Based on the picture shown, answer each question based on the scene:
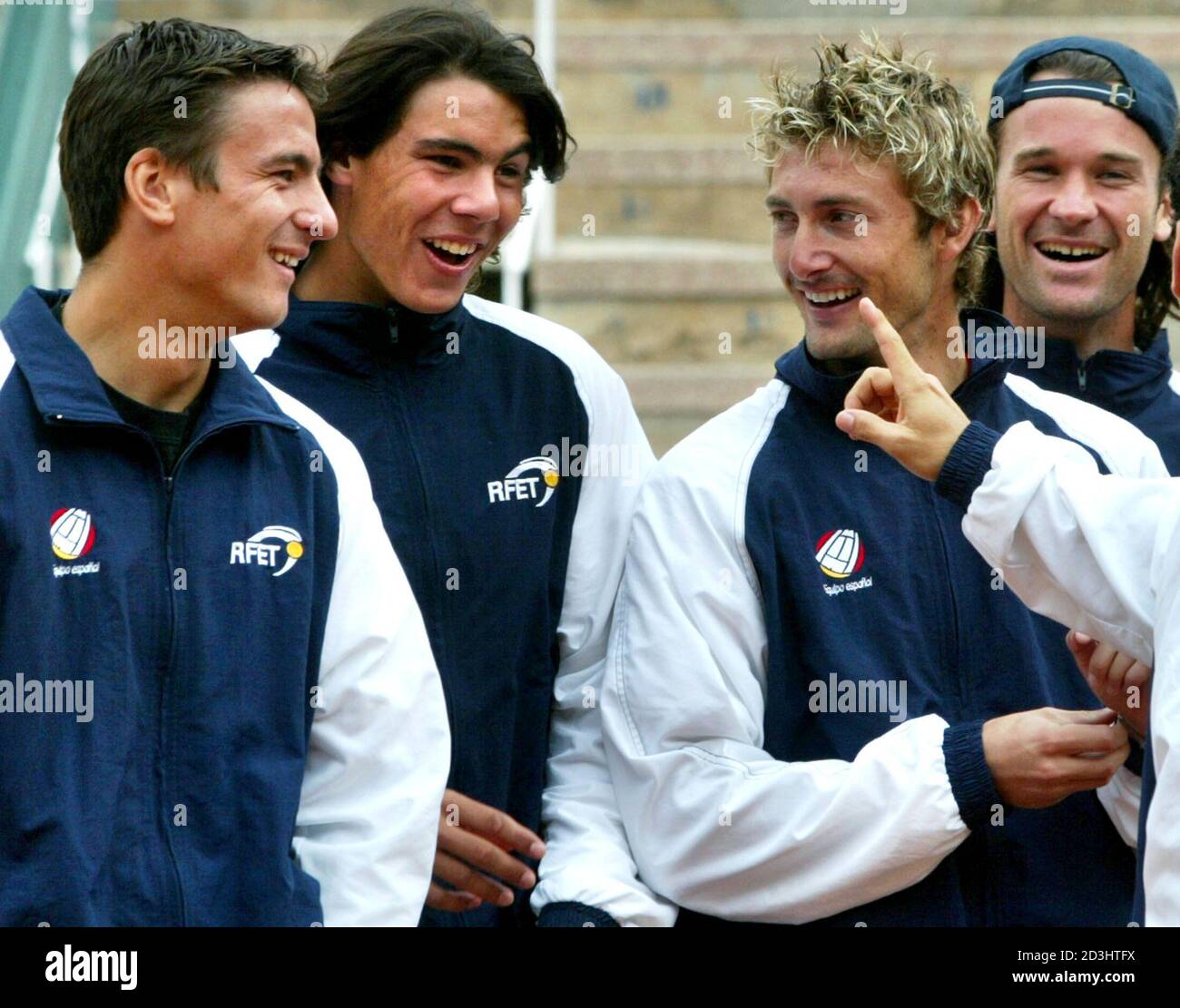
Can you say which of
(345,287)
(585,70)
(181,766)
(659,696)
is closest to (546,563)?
(659,696)

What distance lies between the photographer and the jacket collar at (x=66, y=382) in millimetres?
2250

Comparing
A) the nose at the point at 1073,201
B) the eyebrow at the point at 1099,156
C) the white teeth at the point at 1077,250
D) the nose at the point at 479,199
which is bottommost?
the nose at the point at 479,199

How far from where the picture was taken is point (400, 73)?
9.52 feet

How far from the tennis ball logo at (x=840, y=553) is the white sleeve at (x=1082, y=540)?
357mm

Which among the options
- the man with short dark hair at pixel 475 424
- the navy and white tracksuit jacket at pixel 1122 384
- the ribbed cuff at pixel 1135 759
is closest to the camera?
the ribbed cuff at pixel 1135 759

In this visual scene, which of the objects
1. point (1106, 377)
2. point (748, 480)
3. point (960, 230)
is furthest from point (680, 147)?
point (748, 480)

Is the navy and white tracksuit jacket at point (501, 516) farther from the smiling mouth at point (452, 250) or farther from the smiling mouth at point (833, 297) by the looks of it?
the smiling mouth at point (833, 297)

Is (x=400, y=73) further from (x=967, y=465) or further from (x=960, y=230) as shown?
(x=967, y=465)

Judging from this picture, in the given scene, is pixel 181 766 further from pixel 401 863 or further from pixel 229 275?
pixel 229 275

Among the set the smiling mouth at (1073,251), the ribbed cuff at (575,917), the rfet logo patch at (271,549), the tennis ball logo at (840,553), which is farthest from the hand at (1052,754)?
the smiling mouth at (1073,251)

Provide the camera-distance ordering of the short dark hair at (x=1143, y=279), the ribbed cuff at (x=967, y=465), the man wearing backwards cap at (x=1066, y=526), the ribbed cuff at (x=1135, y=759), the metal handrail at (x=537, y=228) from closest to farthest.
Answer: the man wearing backwards cap at (x=1066, y=526) → the ribbed cuff at (x=967, y=465) → the ribbed cuff at (x=1135, y=759) → the short dark hair at (x=1143, y=279) → the metal handrail at (x=537, y=228)

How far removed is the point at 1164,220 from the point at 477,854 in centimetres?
184

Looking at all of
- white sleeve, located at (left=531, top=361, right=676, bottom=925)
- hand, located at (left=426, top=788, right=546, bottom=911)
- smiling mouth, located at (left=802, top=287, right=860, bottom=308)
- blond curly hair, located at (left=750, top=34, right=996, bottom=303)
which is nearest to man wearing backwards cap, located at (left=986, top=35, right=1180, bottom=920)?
blond curly hair, located at (left=750, top=34, right=996, bottom=303)

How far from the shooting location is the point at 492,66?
9.55 feet
